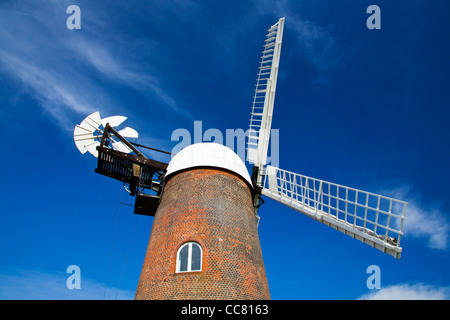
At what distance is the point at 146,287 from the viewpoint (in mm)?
10969

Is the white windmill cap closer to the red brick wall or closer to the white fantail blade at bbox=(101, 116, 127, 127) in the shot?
the red brick wall

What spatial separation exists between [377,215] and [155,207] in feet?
30.4

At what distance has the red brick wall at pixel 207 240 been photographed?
10289 mm

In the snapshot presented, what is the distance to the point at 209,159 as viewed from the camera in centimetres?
1405

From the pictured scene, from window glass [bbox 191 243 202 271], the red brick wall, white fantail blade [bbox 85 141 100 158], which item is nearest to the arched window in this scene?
window glass [bbox 191 243 202 271]

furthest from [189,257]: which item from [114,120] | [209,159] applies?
[114,120]

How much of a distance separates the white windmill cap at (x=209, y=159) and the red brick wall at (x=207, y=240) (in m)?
0.33

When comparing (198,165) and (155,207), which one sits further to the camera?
(155,207)

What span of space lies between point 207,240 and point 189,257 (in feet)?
2.67

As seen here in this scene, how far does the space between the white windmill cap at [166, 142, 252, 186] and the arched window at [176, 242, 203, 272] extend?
3.83 m

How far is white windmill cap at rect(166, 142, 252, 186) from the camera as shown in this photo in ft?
45.9
